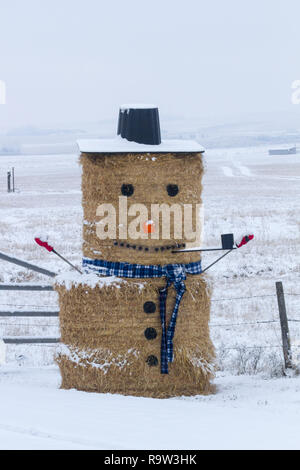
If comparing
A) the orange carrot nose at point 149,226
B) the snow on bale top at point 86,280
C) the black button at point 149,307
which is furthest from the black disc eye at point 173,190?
the black button at point 149,307

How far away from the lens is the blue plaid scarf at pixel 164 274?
574cm

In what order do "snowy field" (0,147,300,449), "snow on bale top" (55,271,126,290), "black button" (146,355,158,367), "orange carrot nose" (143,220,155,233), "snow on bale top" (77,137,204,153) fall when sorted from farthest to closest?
"black button" (146,355,158,367) → "snow on bale top" (55,271,126,290) → "orange carrot nose" (143,220,155,233) → "snow on bale top" (77,137,204,153) → "snowy field" (0,147,300,449)

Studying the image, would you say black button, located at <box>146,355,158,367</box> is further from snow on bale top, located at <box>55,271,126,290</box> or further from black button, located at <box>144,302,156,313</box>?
snow on bale top, located at <box>55,271,126,290</box>

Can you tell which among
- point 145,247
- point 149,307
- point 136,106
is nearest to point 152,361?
point 149,307

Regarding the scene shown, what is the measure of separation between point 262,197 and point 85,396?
21618 mm

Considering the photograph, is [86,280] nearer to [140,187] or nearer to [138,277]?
[138,277]

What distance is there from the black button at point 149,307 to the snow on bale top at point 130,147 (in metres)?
1.45

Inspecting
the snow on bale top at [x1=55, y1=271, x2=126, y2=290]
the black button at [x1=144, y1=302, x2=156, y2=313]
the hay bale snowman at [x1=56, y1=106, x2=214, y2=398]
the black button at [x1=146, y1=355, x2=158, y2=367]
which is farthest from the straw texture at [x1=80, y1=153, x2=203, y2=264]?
the black button at [x1=146, y1=355, x2=158, y2=367]

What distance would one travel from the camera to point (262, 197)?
1037 inches

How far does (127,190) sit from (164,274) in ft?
2.86

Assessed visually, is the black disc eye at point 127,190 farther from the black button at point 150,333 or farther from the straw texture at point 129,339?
the black button at point 150,333

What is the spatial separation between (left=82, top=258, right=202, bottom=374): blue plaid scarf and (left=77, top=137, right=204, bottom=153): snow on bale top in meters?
1.06

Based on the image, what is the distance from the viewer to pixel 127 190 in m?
5.63

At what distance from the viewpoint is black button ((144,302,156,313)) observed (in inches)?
229
